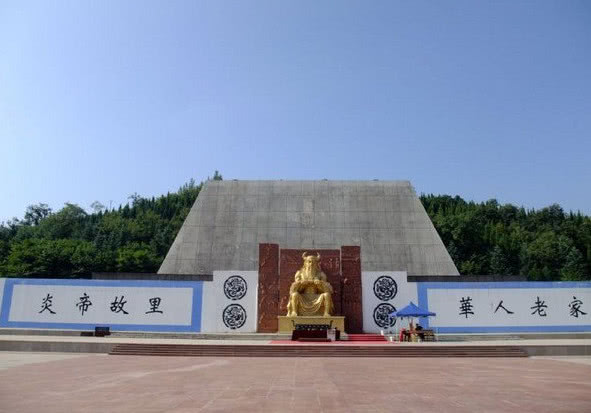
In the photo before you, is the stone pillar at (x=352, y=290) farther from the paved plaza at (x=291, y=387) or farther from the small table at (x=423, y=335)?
the paved plaza at (x=291, y=387)

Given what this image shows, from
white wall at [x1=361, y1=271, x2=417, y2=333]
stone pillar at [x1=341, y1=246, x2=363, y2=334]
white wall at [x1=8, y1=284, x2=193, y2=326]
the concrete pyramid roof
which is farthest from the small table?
white wall at [x1=8, y1=284, x2=193, y2=326]

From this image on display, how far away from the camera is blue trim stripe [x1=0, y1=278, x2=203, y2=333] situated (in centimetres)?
1634

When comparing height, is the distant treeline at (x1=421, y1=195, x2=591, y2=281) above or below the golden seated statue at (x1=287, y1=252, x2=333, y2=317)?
above

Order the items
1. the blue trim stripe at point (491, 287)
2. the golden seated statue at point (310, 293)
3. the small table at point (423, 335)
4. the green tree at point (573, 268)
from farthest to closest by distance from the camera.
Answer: the green tree at point (573, 268) < the blue trim stripe at point (491, 287) < the golden seated statue at point (310, 293) < the small table at point (423, 335)

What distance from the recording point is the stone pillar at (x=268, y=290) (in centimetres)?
1625

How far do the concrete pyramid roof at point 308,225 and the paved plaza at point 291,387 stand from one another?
12.8m

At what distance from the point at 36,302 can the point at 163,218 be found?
40313 mm

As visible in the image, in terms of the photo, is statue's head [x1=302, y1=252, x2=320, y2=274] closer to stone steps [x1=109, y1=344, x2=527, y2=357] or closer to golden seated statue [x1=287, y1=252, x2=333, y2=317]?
golden seated statue [x1=287, y1=252, x2=333, y2=317]

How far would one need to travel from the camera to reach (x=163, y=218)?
56.2 m

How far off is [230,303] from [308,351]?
5.83m

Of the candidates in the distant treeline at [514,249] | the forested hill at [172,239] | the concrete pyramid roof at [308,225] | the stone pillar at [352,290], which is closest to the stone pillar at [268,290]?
the stone pillar at [352,290]

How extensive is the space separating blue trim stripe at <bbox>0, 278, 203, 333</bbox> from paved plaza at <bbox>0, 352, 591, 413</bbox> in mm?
7513

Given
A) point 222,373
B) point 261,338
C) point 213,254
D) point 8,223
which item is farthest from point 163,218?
point 222,373

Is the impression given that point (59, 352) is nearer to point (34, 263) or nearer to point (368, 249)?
point (368, 249)
